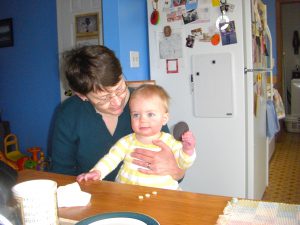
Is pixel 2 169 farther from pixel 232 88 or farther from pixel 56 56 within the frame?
pixel 56 56

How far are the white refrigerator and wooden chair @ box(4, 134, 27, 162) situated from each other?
7.09 ft

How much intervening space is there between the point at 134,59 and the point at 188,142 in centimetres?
144

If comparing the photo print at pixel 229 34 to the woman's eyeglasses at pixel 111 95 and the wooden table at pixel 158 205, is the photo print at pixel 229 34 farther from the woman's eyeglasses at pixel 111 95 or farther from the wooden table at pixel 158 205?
the wooden table at pixel 158 205

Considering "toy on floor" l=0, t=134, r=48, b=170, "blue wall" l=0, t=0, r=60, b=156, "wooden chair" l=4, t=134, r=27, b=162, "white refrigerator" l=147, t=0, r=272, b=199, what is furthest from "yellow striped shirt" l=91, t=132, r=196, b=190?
"wooden chair" l=4, t=134, r=27, b=162

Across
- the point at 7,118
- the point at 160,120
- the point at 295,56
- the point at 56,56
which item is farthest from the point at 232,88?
the point at 295,56

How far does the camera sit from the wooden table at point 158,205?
72 cm

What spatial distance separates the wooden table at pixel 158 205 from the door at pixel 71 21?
8.62 ft

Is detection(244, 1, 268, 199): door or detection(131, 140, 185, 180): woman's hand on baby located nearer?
detection(131, 140, 185, 180): woman's hand on baby

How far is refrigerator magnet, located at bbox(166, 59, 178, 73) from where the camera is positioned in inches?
93.9

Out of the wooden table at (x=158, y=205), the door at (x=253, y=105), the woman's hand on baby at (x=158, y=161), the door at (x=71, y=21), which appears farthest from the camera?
the door at (x=71, y=21)

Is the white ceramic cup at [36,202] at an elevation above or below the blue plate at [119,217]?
above

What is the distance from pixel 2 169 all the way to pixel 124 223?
0.37 metres

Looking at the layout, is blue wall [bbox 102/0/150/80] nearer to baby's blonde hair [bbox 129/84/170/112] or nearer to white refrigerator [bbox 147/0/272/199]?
white refrigerator [bbox 147/0/272/199]

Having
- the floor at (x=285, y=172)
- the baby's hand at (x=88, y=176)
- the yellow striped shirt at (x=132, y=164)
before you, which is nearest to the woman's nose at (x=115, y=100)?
the yellow striped shirt at (x=132, y=164)
